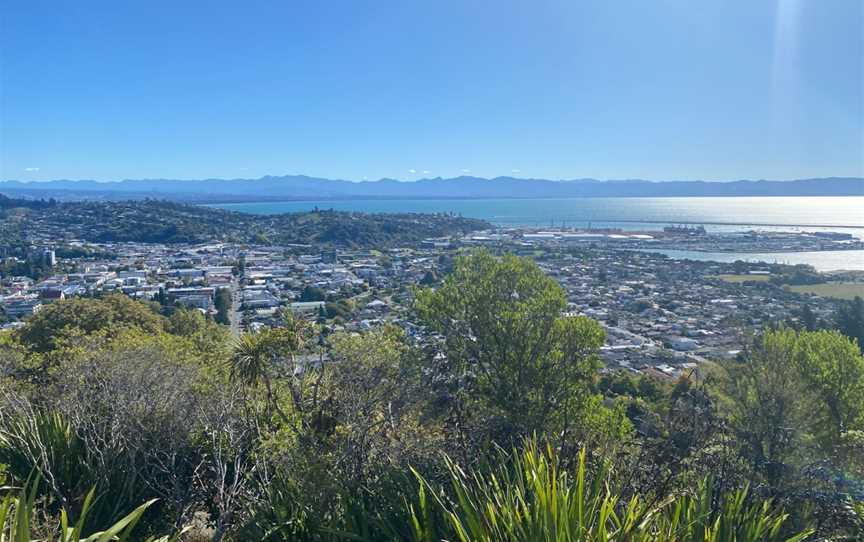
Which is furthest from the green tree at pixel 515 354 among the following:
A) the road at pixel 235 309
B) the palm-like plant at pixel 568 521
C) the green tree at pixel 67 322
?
the road at pixel 235 309

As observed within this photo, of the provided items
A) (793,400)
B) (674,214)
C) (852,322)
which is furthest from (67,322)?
(674,214)

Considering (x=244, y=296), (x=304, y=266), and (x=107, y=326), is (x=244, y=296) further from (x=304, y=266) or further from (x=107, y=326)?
(x=107, y=326)

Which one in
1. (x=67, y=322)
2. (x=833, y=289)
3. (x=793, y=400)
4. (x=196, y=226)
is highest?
(x=793, y=400)

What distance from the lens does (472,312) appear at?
716 centimetres

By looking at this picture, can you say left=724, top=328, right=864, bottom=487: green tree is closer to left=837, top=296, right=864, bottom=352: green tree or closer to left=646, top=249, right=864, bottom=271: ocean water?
left=837, top=296, right=864, bottom=352: green tree

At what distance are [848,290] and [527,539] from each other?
107ft

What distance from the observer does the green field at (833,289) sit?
27.3 m

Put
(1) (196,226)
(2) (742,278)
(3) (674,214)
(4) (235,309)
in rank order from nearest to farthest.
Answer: (4) (235,309)
(2) (742,278)
(1) (196,226)
(3) (674,214)

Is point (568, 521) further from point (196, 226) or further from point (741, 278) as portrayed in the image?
point (196, 226)

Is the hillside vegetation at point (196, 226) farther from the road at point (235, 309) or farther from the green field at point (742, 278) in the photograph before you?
the green field at point (742, 278)

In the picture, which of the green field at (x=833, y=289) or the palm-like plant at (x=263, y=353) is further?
the green field at (x=833, y=289)

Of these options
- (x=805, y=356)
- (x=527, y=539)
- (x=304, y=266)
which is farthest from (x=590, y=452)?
(x=304, y=266)

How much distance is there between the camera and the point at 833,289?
97.2 ft

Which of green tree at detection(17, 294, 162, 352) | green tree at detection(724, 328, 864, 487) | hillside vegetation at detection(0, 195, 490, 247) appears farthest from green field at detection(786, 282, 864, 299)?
hillside vegetation at detection(0, 195, 490, 247)
